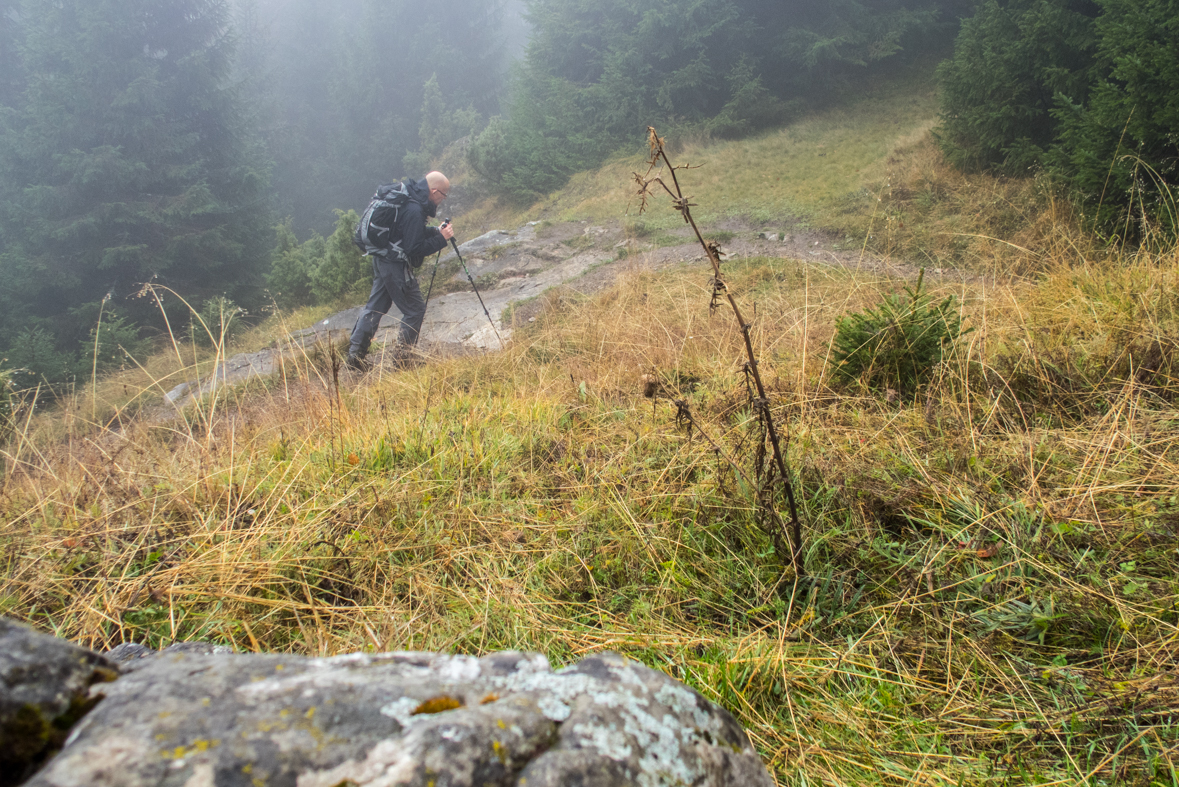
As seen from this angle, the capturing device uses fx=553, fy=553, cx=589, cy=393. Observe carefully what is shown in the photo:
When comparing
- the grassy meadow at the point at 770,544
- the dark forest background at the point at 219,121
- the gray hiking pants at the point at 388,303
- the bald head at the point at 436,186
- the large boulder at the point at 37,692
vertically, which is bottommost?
the grassy meadow at the point at 770,544

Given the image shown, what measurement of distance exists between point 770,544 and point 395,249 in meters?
5.93

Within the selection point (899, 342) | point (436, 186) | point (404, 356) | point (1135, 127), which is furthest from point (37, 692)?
point (1135, 127)

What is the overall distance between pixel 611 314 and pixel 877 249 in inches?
171

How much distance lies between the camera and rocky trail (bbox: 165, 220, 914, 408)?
7.40 meters

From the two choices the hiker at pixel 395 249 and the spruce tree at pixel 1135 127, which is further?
the hiker at pixel 395 249

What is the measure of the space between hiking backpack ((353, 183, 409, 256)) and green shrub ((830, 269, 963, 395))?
5.43 metres

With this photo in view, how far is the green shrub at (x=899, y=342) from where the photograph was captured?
3.03 metres

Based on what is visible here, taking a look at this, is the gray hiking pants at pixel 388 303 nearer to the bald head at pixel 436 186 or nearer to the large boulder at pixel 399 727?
the bald head at pixel 436 186

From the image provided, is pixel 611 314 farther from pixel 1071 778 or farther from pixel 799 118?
pixel 799 118

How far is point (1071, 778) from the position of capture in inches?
46.9

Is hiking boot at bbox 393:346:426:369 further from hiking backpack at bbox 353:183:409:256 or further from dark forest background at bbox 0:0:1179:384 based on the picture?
dark forest background at bbox 0:0:1179:384

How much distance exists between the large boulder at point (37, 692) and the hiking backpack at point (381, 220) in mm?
6507

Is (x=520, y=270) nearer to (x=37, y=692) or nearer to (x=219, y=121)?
(x=37, y=692)

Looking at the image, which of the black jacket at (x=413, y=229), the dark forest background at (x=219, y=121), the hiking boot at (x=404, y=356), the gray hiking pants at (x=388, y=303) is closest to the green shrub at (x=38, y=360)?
the dark forest background at (x=219, y=121)
